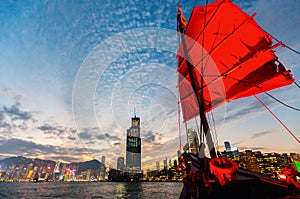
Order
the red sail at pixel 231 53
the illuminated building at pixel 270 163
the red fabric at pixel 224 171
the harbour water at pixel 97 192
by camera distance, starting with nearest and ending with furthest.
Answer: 1. the red fabric at pixel 224 171
2. the red sail at pixel 231 53
3. the harbour water at pixel 97 192
4. the illuminated building at pixel 270 163

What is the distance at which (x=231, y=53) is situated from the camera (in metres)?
9.99

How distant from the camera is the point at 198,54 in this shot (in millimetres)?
11086

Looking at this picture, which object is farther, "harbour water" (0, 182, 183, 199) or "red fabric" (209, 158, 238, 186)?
"harbour water" (0, 182, 183, 199)

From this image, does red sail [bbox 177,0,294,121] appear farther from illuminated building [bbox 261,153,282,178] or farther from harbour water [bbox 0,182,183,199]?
illuminated building [bbox 261,153,282,178]

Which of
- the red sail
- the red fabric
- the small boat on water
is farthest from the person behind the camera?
the red sail

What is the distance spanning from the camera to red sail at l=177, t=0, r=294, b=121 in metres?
8.66

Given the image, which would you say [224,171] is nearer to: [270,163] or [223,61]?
[223,61]

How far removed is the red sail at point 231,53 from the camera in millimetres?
8656

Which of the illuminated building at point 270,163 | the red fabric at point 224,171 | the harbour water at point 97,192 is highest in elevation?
the illuminated building at point 270,163

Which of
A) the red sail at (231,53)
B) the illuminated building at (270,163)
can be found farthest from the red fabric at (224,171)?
the illuminated building at (270,163)

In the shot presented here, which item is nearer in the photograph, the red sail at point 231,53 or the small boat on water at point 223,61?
the small boat on water at point 223,61

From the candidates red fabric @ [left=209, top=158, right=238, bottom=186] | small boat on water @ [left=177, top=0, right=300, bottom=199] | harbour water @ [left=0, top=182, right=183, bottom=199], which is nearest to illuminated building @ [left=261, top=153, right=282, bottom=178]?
harbour water @ [left=0, top=182, right=183, bottom=199]

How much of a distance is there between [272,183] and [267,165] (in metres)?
154

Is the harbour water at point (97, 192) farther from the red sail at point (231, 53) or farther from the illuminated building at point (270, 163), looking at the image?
the illuminated building at point (270, 163)
